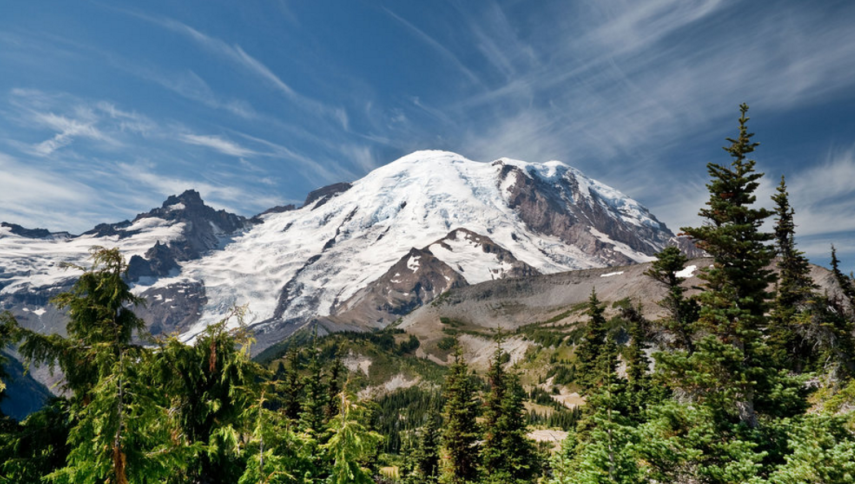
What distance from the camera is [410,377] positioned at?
172 m

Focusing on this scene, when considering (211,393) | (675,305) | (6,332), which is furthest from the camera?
(675,305)

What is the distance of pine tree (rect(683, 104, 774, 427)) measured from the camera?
1705cm


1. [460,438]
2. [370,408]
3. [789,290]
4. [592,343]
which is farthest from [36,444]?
[789,290]

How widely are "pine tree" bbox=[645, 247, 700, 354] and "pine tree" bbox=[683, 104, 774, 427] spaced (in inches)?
204

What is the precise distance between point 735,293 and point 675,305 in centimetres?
831

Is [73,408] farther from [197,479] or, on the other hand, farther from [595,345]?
[595,345]

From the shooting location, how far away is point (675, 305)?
27406mm

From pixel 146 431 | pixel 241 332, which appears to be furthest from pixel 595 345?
pixel 146 431

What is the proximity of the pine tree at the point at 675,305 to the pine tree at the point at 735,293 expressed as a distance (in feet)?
17.0

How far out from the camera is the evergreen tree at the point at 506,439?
97.4 feet

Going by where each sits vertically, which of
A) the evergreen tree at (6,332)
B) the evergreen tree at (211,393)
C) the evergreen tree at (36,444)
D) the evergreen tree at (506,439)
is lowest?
the evergreen tree at (506,439)

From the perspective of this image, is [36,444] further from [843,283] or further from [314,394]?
[843,283]

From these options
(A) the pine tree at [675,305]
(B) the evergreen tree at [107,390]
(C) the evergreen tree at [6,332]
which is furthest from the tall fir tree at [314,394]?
(A) the pine tree at [675,305]

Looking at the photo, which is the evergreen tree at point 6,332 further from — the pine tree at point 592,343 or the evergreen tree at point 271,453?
the pine tree at point 592,343
